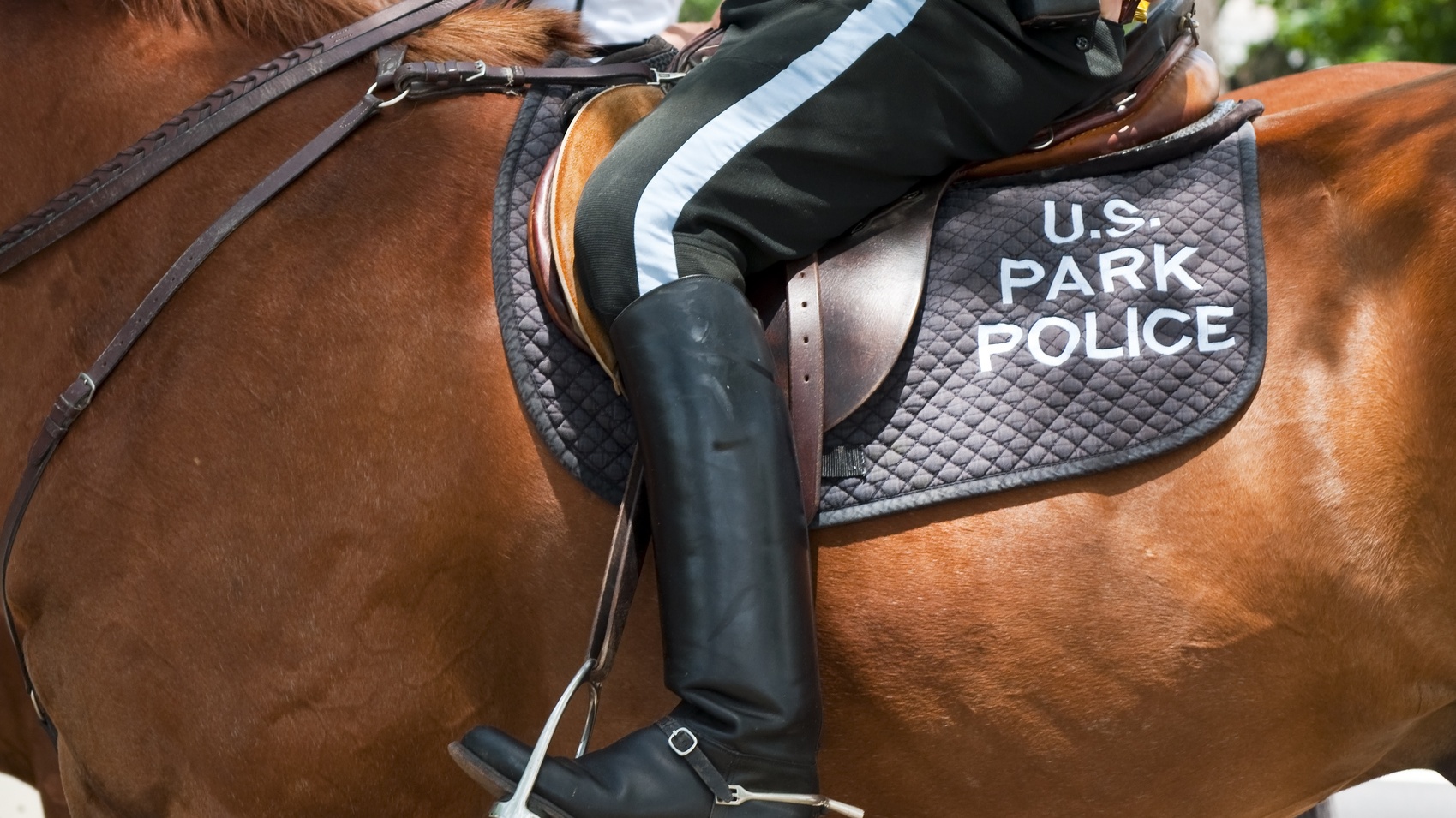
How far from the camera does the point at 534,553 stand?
6.30 feet

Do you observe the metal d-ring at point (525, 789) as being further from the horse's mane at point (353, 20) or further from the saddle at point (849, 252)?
the horse's mane at point (353, 20)

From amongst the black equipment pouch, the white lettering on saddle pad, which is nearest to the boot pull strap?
the white lettering on saddle pad

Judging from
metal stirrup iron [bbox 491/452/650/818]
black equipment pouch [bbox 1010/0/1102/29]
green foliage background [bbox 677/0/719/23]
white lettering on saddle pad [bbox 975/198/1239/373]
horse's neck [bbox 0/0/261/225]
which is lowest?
metal stirrup iron [bbox 491/452/650/818]

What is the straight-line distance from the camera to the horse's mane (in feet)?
7.03

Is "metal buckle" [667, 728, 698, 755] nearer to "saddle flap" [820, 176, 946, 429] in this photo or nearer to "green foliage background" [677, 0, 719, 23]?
"saddle flap" [820, 176, 946, 429]

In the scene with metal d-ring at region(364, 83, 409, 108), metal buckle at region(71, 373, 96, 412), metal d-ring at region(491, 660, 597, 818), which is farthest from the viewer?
metal d-ring at region(364, 83, 409, 108)

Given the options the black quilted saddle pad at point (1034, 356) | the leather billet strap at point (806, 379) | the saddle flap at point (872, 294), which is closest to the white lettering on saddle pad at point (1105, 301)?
the black quilted saddle pad at point (1034, 356)

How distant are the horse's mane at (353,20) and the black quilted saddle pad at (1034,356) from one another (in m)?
0.40

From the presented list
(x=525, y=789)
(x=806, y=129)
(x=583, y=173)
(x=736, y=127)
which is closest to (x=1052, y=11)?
(x=806, y=129)

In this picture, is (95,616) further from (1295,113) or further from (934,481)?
(1295,113)

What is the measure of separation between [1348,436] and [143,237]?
76.9 inches

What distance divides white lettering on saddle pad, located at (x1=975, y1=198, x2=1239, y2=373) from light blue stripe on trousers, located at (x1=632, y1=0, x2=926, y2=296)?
0.41 metres

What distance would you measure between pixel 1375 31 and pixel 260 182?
41.5 ft

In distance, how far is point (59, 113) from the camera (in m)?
2.10
